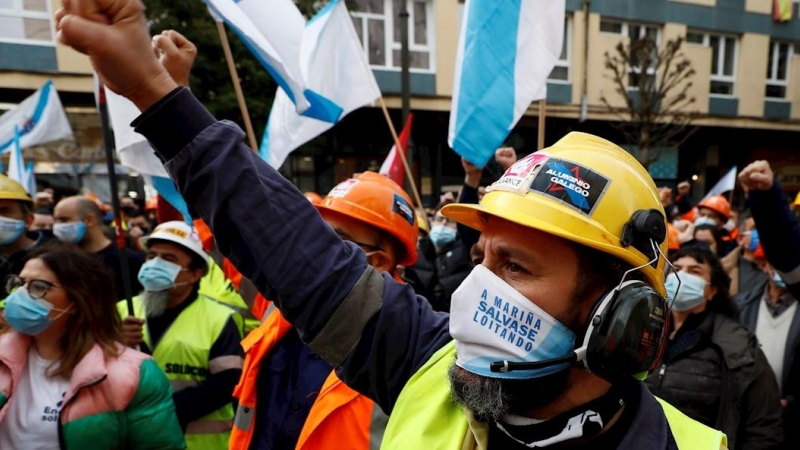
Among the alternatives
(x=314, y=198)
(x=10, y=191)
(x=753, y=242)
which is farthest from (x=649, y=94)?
(x=10, y=191)

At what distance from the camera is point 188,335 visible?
3.01 meters

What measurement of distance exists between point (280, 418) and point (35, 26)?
541 inches

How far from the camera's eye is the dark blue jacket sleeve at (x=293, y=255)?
46.7 inches

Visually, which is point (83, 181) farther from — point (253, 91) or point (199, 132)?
point (199, 132)

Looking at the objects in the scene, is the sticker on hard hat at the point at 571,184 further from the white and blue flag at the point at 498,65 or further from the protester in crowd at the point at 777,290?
the white and blue flag at the point at 498,65

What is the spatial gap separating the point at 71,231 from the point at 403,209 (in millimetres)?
4165

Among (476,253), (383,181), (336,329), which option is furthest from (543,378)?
(383,181)

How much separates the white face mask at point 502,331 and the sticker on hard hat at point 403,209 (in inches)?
41.5

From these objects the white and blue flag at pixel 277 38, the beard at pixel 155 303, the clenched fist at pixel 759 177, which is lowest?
the beard at pixel 155 303

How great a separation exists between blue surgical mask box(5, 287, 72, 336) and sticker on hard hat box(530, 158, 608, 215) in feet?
7.23

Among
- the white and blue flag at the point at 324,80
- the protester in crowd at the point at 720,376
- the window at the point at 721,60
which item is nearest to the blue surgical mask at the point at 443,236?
the white and blue flag at the point at 324,80

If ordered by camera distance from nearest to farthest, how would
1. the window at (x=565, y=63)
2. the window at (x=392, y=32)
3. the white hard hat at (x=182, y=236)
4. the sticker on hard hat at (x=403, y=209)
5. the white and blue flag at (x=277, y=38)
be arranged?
the sticker on hard hat at (x=403, y=209) → the white and blue flag at (x=277, y=38) → the white hard hat at (x=182, y=236) → the window at (x=392, y=32) → the window at (x=565, y=63)

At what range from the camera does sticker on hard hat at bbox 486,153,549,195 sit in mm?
1293

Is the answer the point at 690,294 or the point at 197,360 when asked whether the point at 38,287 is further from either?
the point at 690,294
